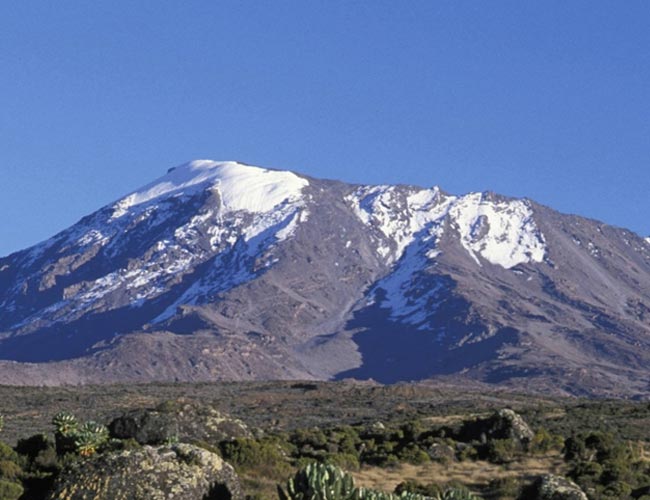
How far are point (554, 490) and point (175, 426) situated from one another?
13819mm

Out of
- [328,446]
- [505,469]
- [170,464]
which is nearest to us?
[170,464]

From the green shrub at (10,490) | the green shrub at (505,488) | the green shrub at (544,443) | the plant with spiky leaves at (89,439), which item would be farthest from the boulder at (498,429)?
the green shrub at (10,490)

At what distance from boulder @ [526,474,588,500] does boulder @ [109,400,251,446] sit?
37.0 ft

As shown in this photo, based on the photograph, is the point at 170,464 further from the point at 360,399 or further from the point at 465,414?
the point at 360,399

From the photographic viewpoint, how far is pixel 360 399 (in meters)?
96.9

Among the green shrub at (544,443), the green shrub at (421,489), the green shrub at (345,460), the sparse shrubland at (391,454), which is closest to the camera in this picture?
the green shrub at (421,489)

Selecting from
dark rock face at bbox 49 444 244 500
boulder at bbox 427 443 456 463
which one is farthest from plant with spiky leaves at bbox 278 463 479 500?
boulder at bbox 427 443 456 463

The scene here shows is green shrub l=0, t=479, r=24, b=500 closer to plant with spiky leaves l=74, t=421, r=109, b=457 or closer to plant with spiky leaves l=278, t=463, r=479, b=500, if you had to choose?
plant with spiky leaves l=74, t=421, r=109, b=457

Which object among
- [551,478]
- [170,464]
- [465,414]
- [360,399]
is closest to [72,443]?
[170,464]

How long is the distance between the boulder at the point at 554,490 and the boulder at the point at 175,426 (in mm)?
11281

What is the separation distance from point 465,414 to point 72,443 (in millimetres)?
34771

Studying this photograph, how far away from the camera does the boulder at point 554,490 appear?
1220 inches

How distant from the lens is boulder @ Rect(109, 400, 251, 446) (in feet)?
132

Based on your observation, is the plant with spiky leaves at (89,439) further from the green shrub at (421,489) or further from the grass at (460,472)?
the green shrub at (421,489)
